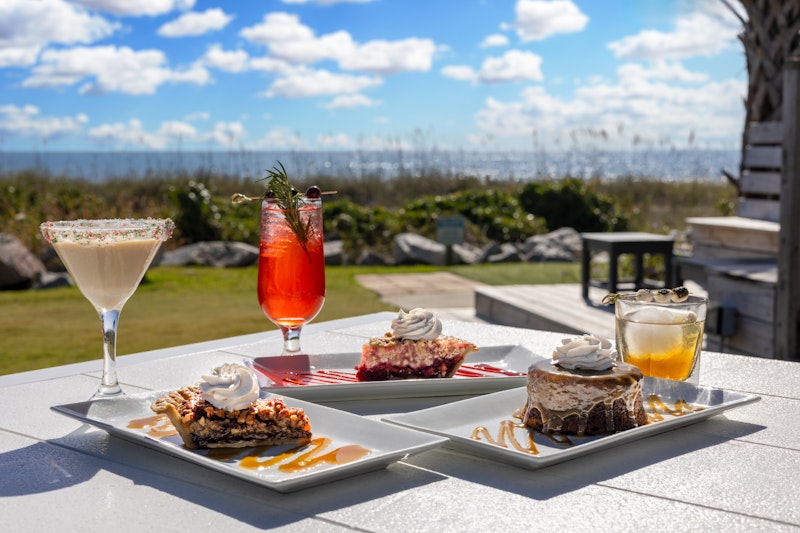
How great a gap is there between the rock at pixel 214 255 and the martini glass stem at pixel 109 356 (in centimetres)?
954

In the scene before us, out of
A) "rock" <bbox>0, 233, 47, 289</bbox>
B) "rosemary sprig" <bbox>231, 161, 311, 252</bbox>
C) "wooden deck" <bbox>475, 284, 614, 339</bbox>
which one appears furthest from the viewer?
"rock" <bbox>0, 233, 47, 289</bbox>

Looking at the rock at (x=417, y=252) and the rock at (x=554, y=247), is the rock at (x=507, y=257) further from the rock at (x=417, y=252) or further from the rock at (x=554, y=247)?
the rock at (x=417, y=252)

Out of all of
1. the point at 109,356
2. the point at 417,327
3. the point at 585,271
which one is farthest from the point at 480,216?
the point at 109,356

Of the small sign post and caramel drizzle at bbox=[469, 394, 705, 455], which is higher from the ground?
caramel drizzle at bbox=[469, 394, 705, 455]

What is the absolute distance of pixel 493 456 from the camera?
1.23 meters

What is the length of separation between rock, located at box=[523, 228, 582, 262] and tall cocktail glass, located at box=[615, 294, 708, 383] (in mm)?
9442

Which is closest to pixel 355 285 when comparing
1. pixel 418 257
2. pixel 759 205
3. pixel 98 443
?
pixel 418 257

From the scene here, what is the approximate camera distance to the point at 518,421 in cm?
140

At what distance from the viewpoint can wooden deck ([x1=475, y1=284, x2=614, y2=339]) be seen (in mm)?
5582

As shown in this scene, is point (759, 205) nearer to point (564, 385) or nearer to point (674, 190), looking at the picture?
point (564, 385)

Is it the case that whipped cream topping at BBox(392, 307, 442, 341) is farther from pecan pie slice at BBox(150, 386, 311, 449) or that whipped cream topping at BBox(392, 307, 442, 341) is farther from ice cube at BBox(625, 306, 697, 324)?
pecan pie slice at BBox(150, 386, 311, 449)

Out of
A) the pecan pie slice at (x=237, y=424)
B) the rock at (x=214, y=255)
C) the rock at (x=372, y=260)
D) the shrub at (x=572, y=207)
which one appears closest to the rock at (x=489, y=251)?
the rock at (x=372, y=260)

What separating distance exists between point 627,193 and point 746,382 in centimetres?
1401

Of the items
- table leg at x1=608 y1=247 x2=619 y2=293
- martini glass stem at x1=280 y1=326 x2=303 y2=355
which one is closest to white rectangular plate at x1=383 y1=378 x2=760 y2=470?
martini glass stem at x1=280 y1=326 x2=303 y2=355
